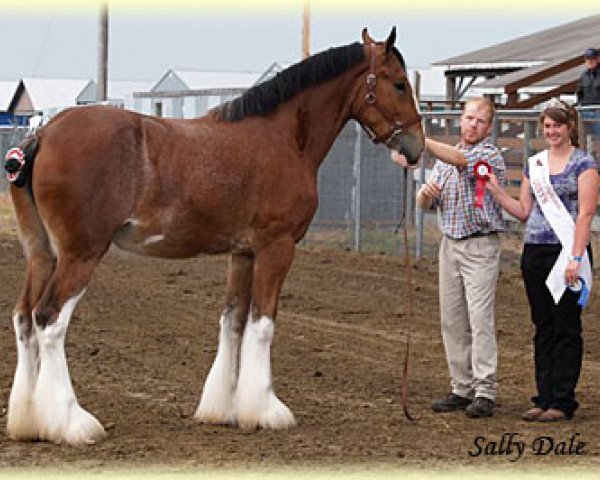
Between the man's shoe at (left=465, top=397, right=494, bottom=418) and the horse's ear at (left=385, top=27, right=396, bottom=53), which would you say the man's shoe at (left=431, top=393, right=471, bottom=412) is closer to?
the man's shoe at (left=465, top=397, right=494, bottom=418)

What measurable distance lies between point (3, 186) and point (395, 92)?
81.5ft

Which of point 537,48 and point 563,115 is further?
point 537,48

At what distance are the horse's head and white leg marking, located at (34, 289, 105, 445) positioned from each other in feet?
7.32

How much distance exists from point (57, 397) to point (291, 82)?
2.39 meters

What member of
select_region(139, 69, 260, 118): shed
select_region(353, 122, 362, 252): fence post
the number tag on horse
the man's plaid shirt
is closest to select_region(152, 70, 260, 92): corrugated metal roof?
select_region(139, 69, 260, 118): shed

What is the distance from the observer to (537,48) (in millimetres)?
30078

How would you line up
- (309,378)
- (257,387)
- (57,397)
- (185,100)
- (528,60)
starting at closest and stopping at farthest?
(57,397) < (257,387) < (309,378) < (528,60) < (185,100)

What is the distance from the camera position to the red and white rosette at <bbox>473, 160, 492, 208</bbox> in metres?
7.83

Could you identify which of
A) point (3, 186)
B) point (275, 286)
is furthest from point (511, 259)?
point (3, 186)

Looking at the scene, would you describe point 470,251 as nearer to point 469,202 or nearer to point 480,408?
point 469,202

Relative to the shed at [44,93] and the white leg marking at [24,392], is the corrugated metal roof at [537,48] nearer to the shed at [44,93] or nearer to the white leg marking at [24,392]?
the white leg marking at [24,392]

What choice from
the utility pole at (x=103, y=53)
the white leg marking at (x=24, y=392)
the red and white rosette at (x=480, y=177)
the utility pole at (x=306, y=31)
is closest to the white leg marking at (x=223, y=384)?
the white leg marking at (x=24, y=392)

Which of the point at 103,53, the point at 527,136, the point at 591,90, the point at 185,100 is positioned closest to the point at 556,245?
the point at 591,90

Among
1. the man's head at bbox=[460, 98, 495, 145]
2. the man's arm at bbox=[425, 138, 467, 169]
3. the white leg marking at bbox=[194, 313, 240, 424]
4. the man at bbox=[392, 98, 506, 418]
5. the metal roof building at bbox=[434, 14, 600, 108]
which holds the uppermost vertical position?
the metal roof building at bbox=[434, 14, 600, 108]
